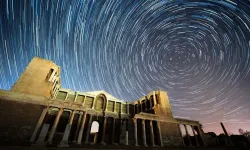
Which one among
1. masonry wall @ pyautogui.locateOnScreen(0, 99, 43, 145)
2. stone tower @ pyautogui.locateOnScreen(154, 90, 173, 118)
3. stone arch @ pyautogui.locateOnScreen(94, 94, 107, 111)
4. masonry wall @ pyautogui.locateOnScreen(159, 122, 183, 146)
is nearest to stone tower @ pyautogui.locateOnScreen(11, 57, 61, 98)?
masonry wall @ pyautogui.locateOnScreen(0, 99, 43, 145)

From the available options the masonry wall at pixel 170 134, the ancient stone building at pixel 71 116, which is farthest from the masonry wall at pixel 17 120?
the masonry wall at pixel 170 134

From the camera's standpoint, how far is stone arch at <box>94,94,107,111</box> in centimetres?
2310

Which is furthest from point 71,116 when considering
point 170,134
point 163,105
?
point 163,105

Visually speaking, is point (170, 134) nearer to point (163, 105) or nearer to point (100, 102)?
point (163, 105)

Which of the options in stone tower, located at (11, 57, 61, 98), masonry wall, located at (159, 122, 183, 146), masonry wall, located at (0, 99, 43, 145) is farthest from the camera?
masonry wall, located at (159, 122, 183, 146)

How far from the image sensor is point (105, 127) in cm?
2080

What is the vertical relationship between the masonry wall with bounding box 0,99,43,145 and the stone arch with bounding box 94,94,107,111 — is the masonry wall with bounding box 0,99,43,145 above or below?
below

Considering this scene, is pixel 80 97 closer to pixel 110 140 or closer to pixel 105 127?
pixel 105 127

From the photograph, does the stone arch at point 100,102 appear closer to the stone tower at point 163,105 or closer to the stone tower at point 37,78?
the stone tower at point 37,78

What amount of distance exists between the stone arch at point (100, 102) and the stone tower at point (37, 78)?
8.66m

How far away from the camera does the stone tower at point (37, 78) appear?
15.1 meters

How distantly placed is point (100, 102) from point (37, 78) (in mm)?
11638

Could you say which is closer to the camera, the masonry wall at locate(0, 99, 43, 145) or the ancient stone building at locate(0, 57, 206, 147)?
the masonry wall at locate(0, 99, 43, 145)

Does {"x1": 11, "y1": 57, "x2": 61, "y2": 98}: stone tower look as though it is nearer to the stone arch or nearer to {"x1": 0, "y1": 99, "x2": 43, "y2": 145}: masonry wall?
{"x1": 0, "y1": 99, "x2": 43, "y2": 145}: masonry wall
